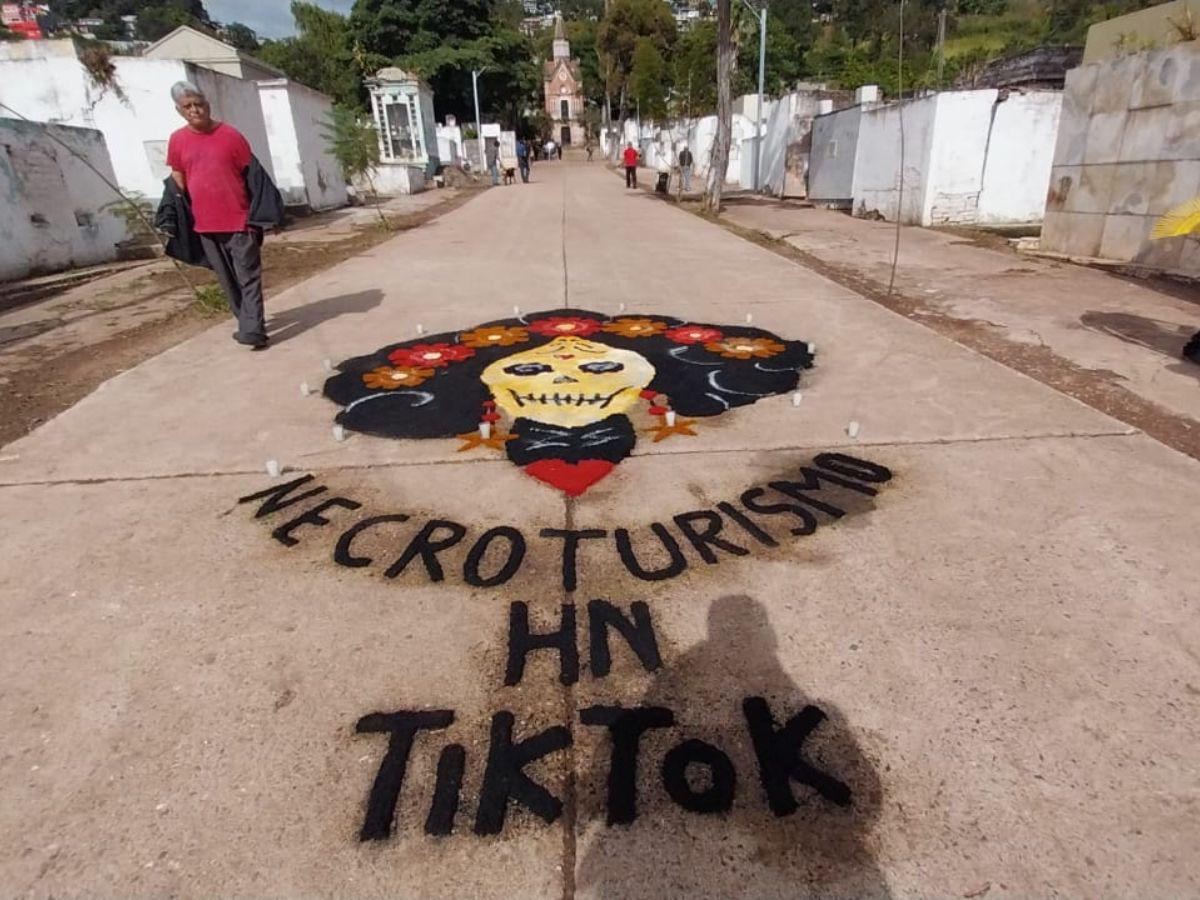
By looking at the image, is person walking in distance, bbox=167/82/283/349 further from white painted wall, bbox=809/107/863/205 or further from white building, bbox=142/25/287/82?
white building, bbox=142/25/287/82

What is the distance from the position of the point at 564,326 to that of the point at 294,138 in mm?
15199

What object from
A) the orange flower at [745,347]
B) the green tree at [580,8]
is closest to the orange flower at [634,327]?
the orange flower at [745,347]

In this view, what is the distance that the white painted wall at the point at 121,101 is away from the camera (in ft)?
43.7

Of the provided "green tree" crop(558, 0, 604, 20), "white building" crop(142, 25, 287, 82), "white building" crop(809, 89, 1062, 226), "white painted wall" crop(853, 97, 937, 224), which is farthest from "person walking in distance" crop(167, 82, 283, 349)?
"green tree" crop(558, 0, 604, 20)

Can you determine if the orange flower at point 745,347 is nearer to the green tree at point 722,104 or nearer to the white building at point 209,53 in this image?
the green tree at point 722,104

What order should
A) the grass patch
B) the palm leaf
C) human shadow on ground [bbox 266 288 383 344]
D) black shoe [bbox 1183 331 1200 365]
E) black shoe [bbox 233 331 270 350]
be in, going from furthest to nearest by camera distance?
1. the grass patch
2. human shadow on ground [bbox 266 288 383 344]
3. black shoe [bbox 233 331 270 350]
4. black shoe [bbox 1183 331 1200 365]
5. the palm leaf

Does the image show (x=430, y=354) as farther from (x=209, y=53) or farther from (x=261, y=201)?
(x=209, y=53)

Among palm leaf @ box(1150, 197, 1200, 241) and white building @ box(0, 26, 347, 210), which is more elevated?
white building @ box(0, 26, 347, 210)

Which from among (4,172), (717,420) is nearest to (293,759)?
(717,420)

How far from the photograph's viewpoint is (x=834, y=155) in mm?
17094

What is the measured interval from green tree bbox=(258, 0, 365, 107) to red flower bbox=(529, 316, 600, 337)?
3331 centimetres

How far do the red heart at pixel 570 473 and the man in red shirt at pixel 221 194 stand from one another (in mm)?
3215

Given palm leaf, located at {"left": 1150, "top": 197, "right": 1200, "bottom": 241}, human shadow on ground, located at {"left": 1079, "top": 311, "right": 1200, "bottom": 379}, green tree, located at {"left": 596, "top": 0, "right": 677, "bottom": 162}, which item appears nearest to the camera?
palm leaf, located at {"left": 1150, "top": 197, "right": 1200, "bottom": 241}

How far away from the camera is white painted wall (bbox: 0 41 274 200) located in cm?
1333
